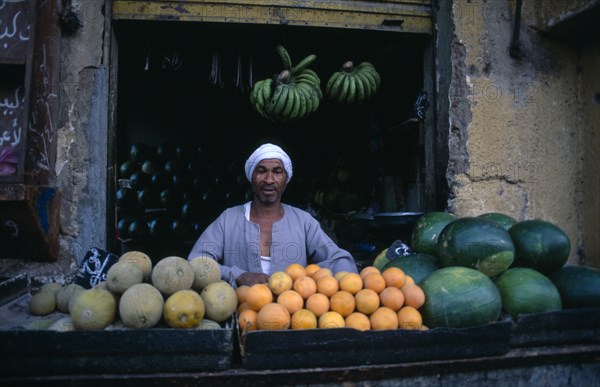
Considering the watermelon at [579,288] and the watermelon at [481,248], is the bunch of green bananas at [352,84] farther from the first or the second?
the watermelon at [579,288]

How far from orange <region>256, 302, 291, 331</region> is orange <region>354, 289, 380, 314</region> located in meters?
0.34

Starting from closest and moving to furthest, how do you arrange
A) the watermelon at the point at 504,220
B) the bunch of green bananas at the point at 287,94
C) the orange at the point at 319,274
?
the orange at the point at 319,274 → the watermelon at the point at 504,220 → the bunch of green bananas at the point at 287,94

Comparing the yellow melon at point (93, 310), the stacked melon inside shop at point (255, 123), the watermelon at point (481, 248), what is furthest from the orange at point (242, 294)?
the stacked melon inside shop at point (255, 123)

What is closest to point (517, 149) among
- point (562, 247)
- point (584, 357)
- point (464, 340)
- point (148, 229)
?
point (562, 247)

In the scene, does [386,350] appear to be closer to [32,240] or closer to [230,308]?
[230,308]

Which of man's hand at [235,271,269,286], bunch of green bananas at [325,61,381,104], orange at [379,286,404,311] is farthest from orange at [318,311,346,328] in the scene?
bunch of green bananas at [325,61,381,104]

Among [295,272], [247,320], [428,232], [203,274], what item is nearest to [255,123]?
[428,232]

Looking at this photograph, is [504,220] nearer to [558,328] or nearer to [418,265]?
[418,265]

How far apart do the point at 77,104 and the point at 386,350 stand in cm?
270

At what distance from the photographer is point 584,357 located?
7.11 feet

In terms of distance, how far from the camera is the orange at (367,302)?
6.84 feet

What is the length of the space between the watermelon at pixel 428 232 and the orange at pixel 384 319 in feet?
3.08

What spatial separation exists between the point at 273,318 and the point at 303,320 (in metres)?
0.14

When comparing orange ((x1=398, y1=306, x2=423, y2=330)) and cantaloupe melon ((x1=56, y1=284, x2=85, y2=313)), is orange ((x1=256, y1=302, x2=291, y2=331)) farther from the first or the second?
cantaloupe melon ((x1=56, y1=284, x2=85, y2=313))
